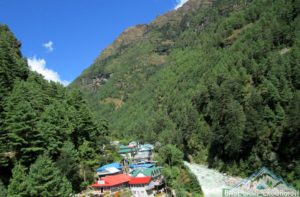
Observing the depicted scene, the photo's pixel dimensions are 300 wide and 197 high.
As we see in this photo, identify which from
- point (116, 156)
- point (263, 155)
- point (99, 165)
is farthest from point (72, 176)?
point (263, 155)

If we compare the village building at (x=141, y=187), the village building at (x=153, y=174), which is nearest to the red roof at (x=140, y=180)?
the village building at (x=141, y=187)

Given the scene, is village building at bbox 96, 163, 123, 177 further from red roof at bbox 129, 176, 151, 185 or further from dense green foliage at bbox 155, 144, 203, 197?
dense green foliage at bbox 155, 144, 203, 197

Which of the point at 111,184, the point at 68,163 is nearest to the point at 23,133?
the point at 68,163

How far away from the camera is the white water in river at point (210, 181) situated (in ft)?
211

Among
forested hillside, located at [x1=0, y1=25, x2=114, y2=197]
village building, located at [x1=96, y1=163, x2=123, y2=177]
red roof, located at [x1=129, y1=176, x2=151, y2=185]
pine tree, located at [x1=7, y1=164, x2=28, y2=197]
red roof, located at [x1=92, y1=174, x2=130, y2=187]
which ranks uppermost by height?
forested hillside, located at [x1=0, y1=25, x2=114, y2=197]

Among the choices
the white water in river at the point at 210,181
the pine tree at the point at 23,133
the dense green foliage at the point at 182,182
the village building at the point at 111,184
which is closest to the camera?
the pine tree at the point at 23,133


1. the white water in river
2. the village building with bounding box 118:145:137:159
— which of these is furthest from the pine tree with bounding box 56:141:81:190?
the village building with bounding box 118:145:137:159

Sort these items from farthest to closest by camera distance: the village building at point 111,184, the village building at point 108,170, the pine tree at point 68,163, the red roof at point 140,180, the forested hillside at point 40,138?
the village building at point 108,170 < the red roof at point 140,180 < the village building at point 111,184 < the pine tree at point 68,163 < the forested hillside at point 40,138

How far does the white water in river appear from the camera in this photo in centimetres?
6438

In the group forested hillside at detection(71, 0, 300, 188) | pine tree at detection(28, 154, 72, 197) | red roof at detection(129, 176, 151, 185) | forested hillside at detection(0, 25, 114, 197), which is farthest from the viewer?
forested hillside at detection(71, 0, 300, 188)

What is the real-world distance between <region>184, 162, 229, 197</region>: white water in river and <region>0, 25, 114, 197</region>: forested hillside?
75.0 feet

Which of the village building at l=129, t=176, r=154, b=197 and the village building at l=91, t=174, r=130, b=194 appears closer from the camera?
the village building at l=91, t=174, r=130, b=194

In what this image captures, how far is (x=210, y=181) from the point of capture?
243 ft

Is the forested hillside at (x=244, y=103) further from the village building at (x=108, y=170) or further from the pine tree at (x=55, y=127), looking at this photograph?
the pine tree at (x=55, y=127)
